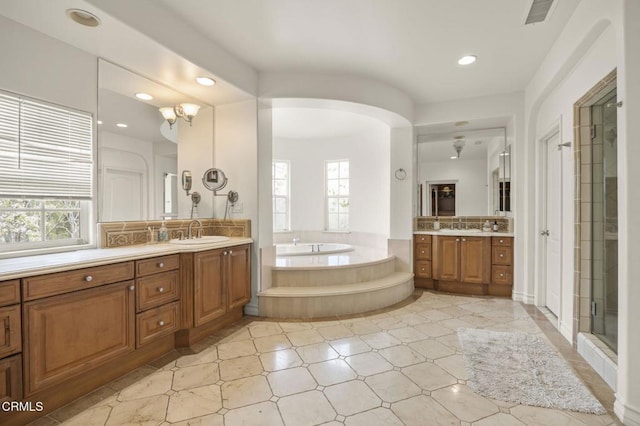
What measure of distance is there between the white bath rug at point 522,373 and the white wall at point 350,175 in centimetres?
255

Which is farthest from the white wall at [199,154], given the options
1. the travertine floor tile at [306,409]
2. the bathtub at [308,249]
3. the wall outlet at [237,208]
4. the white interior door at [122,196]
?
the travertine floor tile at [306,409]

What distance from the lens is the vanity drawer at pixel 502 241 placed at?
155 inches

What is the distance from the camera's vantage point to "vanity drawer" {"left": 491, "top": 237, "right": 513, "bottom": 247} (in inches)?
155

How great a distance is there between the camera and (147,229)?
281 centimetres

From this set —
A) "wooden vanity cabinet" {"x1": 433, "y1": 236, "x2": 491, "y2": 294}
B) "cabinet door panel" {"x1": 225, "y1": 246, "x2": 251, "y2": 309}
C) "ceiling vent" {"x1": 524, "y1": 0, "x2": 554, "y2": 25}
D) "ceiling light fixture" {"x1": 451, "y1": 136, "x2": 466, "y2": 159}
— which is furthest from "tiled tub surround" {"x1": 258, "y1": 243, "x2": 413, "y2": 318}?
"ceiling vent" {"x1": 524, "y1": 0, "x2": 554, "y2": 25}

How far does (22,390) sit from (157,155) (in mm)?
2002

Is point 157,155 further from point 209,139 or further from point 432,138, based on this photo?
point 432,138

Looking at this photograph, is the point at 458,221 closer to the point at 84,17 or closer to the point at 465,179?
the point at 465,179

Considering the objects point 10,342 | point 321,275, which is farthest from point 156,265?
point 321,275

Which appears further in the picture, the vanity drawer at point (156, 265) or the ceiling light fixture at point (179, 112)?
the ceiling light fixture at point (179, 112)

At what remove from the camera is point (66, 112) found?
2.21 metres

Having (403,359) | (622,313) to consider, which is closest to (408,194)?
(403,359)

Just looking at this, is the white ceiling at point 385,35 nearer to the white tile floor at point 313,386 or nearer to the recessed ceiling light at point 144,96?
the recessed ceiling light at point 144,96

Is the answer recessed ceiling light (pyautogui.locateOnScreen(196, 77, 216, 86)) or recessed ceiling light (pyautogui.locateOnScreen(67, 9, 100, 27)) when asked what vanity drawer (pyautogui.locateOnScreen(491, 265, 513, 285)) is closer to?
recessed ceiling light (pyautogui.locateOnScreen(196, 77, 216, 86))
